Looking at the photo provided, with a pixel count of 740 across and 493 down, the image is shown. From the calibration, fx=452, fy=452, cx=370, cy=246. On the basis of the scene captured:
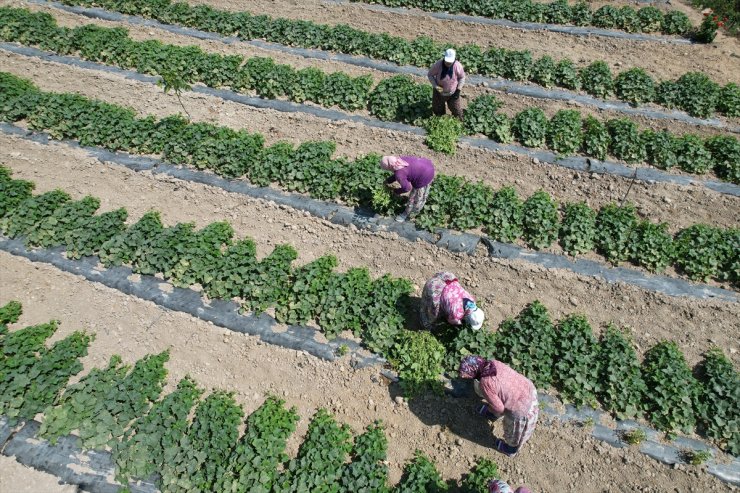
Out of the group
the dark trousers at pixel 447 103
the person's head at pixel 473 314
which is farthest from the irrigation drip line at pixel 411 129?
the person's head at pixel 473 314

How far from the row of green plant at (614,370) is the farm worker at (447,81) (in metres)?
4.82

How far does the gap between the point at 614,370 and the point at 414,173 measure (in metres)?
4.36

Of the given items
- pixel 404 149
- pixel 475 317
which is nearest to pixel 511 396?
pixel 475 317

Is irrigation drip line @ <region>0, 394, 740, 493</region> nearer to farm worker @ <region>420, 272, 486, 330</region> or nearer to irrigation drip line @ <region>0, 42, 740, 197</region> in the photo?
farm worker @ <region>420, 272, 486, 330</region>

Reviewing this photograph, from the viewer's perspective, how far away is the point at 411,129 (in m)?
10.4

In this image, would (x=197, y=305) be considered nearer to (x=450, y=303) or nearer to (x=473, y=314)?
(x=450, y=303)

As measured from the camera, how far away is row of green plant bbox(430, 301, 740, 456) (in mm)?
6414

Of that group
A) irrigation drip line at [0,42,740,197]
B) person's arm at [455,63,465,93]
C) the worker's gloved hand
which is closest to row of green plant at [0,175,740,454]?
the worker's gloved hand

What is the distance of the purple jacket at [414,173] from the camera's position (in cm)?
775

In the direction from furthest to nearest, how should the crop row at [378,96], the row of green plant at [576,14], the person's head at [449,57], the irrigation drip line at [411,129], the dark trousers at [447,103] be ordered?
1. the row of green plant at [576,14]
2. the dark trousers at [447,103]
3. the crop row at [378,96]
4. the irrigation drip line at [411,129]
5. the person's head at [449,57]

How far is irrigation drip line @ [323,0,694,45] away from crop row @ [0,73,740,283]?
20.6 feet

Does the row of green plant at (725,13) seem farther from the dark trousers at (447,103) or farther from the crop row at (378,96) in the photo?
the dark trousers at (447,103)

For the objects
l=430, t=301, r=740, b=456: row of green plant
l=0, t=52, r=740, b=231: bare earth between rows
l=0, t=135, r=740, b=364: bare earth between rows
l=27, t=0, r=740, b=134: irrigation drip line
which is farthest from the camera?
l=27, t=0, r=740, b=134: irrigation drip line

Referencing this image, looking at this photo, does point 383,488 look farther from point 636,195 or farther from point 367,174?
point 636,195
